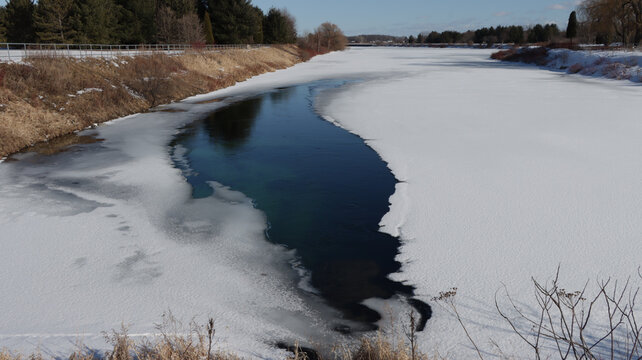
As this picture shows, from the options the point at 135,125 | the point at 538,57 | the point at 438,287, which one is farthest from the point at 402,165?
the point at 538,57

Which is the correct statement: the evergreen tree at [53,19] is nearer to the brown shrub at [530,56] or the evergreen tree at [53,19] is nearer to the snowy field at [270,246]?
the snowy field at [270,246]

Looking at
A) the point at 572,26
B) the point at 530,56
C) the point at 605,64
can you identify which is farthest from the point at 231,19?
the point at 572,26

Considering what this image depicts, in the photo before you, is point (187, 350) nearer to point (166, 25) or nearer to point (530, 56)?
point (166, 25)

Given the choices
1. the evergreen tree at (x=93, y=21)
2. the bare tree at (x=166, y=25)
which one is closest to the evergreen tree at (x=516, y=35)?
the bare tree at (x=166, y=25)

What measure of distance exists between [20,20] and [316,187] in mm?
46479

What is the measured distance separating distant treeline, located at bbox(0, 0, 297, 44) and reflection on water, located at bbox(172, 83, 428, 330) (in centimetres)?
2515

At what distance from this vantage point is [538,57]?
5419 centimetres

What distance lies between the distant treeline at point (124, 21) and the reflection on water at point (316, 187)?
82.5 ft

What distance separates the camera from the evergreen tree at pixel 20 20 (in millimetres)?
42062

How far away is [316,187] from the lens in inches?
386

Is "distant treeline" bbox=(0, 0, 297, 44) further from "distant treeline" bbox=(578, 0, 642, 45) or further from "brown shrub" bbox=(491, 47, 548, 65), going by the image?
"distant treeline" bbox=(578, 0, 642, 45)

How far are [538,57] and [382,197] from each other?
54.1 metres

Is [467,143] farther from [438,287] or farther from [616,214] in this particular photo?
[438,287]

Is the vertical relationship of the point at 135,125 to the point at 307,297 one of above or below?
above
